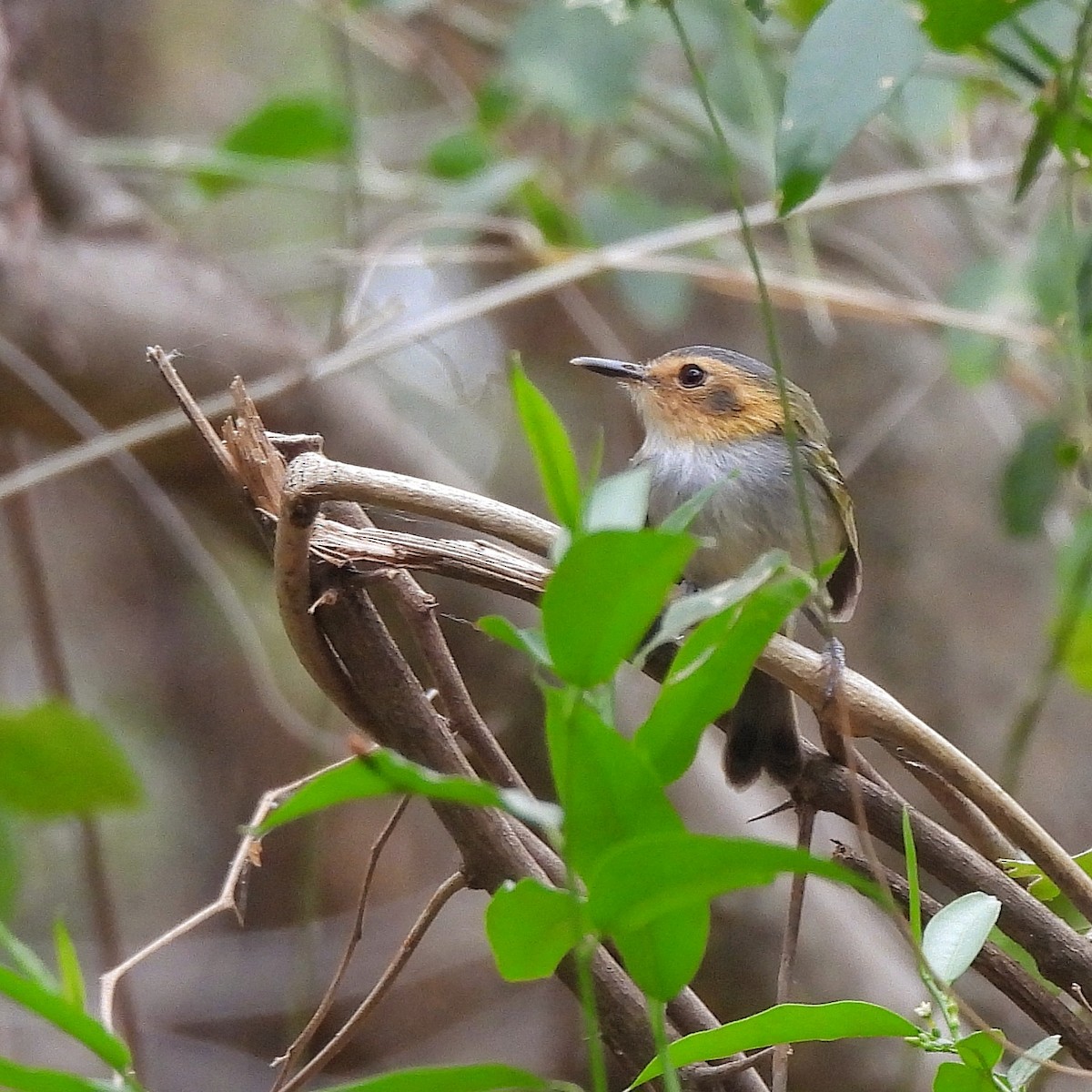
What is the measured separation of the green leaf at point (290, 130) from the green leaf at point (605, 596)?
2.45m

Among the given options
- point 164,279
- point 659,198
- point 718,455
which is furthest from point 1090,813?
point 164,279

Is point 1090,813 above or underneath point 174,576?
underneath

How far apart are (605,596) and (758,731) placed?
1.19m

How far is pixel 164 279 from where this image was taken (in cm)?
292

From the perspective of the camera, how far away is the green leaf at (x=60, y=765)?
7.05ft

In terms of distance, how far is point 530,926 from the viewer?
74 centimetres

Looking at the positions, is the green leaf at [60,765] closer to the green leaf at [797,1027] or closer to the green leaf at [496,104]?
the green leaf at [797,1027]

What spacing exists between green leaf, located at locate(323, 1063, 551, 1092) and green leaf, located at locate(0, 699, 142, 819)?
1541 mm

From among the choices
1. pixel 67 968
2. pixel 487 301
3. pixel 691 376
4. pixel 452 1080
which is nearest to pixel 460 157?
pixel 487 301

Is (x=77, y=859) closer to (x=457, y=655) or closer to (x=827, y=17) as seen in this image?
(x=457, y=655)

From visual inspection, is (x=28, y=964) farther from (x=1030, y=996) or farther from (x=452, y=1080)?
(x=1030, y=996)

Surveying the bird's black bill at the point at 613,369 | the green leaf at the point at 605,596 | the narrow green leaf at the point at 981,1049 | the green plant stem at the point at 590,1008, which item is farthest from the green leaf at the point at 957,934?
the bird's black bill at the point at 613,369

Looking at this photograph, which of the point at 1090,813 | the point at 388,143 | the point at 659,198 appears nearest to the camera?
the point at 1090,813

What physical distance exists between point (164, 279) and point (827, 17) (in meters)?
1.99
